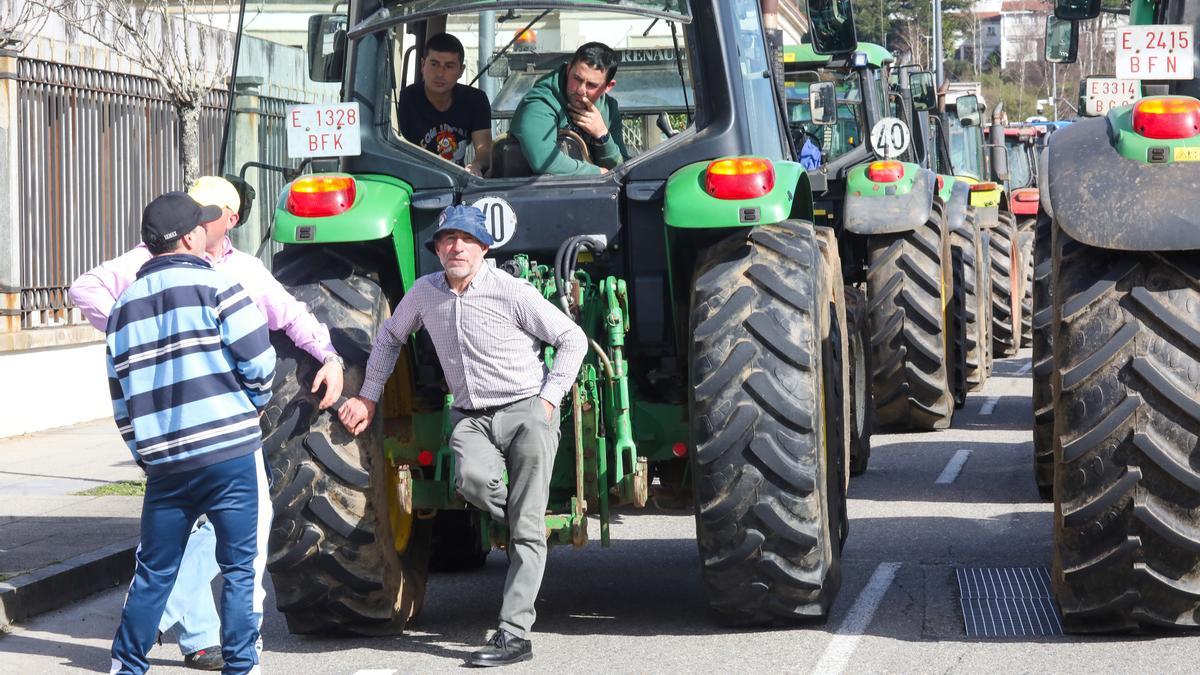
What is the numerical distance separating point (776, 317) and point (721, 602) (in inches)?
42.0

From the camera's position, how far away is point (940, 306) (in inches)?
504

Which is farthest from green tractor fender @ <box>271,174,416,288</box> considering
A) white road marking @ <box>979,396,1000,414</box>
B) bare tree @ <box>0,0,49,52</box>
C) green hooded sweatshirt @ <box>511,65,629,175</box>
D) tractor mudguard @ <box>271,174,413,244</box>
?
white road marking @ <box>979,396,1000,414</box>

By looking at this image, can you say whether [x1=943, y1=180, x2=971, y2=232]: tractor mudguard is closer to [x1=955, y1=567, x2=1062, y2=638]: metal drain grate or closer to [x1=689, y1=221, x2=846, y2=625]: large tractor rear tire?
[x1=955, y1=567, x2=1062, y2=638]: metal drain grate

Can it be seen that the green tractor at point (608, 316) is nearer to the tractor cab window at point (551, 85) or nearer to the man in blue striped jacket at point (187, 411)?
the tractor cab window at point (551, 85)

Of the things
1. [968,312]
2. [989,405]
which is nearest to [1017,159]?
[989,405]

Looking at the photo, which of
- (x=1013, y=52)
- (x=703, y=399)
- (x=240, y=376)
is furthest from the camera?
(x=1013, y=52)

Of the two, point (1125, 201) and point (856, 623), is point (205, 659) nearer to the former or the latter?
point (856, 623)

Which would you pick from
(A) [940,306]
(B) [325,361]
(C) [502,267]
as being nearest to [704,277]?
(C) [502,267]

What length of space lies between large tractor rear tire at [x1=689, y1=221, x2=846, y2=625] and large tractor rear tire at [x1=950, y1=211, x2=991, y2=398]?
272 inches

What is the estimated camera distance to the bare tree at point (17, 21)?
42.0ft

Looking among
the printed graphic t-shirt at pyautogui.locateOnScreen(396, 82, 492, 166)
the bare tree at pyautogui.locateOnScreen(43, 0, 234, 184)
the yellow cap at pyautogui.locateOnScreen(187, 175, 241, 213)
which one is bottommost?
the yellow cap at pyautogui.locateOnScreen(187, 175, 241, 213)

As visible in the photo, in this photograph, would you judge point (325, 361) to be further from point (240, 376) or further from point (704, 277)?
point (704, 277)

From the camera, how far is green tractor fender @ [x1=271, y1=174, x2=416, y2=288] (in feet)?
22.6

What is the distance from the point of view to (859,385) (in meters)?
11.4
